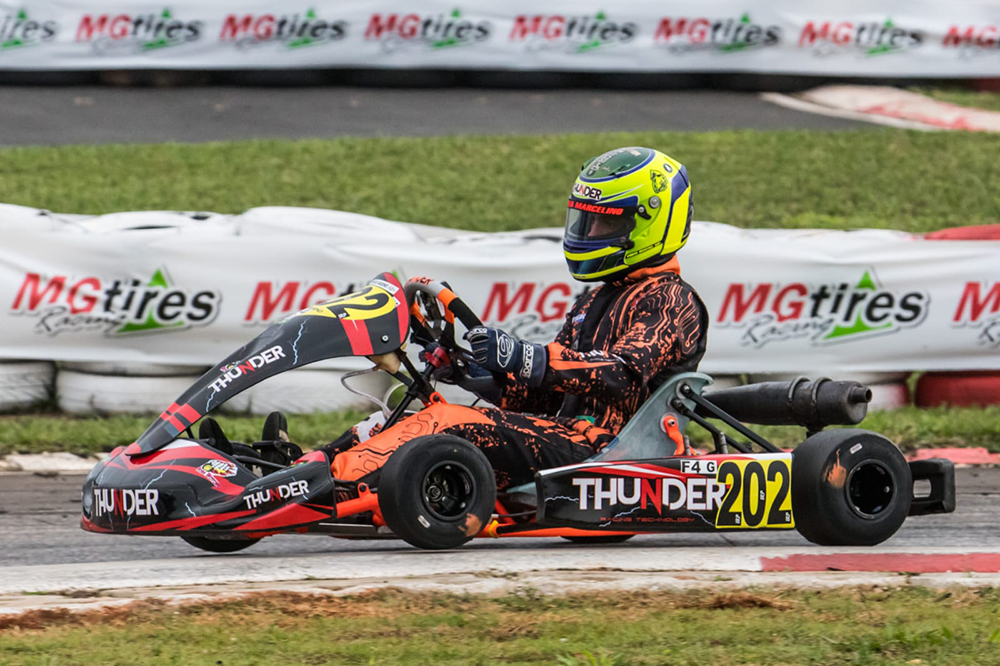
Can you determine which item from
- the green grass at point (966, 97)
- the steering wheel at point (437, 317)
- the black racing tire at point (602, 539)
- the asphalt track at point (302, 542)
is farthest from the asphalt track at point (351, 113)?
the steering wheel at point (437, 317)

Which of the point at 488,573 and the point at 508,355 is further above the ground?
the point at 508,355

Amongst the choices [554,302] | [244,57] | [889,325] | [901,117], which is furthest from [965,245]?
[244,57]

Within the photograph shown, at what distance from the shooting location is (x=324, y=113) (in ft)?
47.4

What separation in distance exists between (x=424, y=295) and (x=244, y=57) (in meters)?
10.8

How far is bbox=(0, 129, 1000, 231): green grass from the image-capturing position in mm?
11375

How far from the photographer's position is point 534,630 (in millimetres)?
3812

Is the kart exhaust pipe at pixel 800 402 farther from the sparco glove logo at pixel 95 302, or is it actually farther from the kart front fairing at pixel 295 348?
the sparco glove logo at pixel 95 302

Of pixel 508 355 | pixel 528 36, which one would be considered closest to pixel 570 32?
Answer: pixel 528 36

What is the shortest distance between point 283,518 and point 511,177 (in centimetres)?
800

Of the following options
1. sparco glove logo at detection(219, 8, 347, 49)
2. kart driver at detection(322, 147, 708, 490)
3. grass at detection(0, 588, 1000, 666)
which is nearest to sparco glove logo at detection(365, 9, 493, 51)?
sparco glove logo at detection(219, 8, 347, 49)

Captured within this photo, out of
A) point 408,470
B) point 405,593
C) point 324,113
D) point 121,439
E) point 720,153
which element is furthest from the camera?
point 324,113

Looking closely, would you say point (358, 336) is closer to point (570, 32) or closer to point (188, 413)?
point (188, 413)

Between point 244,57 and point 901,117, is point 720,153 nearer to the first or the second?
point 901,117

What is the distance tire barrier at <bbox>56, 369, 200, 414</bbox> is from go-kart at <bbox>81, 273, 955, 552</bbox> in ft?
9.83
